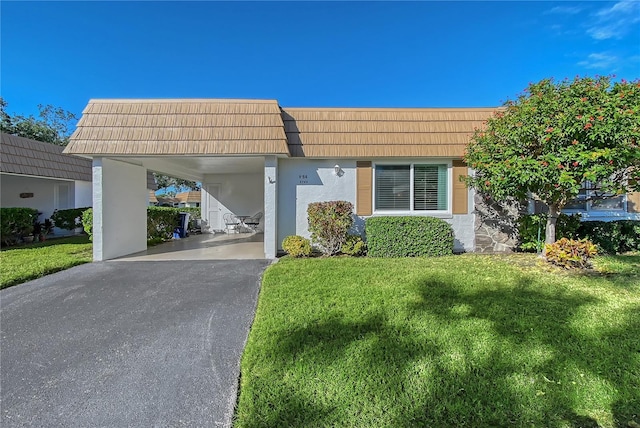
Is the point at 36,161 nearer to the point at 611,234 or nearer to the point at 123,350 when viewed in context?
the point at 123,350

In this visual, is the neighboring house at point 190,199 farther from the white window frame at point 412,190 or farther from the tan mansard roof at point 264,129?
the white window frame at point 412,190

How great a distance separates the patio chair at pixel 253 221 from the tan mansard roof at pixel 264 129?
6568 millimetres

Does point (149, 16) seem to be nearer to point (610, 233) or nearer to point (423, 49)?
point (423, 49)

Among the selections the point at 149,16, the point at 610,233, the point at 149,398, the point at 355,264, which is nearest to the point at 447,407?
the point at 149,398

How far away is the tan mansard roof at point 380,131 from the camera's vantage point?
802 cm

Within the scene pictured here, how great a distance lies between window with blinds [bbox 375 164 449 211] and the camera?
27.6ft

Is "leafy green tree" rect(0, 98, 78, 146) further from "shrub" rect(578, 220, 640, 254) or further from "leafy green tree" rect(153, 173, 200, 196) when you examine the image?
"shrub" rect(578, 220, 640, 254)

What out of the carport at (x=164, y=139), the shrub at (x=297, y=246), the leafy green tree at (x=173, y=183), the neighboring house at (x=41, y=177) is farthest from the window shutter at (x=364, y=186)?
the leafy green tree at (x=173, y=183)

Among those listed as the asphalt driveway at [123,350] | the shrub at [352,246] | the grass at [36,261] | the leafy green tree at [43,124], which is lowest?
the asphalt driveway at [123,350]

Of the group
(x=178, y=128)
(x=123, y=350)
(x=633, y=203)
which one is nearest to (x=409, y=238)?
(x=123, y=350)

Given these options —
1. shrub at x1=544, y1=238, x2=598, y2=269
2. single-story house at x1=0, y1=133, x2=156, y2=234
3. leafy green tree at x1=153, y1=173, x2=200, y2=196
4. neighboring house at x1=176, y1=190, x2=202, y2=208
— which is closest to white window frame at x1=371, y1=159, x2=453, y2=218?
shrub at x1=544, y1=238, x2=598, y2=269

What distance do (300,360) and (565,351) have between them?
2.68 metres

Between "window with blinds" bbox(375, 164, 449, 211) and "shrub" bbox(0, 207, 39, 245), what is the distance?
12521 mm

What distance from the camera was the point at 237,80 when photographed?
13.2 metres
